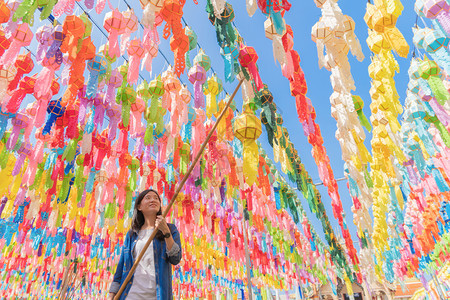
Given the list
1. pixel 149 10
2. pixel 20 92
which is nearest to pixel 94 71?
pixel 20 92

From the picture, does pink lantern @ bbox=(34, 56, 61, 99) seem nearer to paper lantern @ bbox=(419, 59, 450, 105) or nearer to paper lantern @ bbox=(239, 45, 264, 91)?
paper lantern @ bbox=(239, 45, 264, 91)

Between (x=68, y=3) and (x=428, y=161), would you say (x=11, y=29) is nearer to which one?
(x=68, y=3)

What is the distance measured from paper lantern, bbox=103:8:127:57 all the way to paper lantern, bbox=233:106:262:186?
1471 mm

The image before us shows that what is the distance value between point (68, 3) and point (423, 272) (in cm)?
1610

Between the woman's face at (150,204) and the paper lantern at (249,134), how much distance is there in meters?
1.60

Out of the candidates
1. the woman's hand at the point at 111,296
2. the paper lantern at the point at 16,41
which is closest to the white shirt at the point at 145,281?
the woman's hand at the point at 111,296

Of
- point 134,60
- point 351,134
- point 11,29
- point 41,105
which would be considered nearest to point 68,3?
point 11,29

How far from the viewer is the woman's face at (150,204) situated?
1697 millimetres

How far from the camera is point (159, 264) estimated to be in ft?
4.65

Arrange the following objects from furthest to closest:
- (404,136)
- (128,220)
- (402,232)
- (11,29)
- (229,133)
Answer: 1. (402,232)
2. (128,220)
3. (404,136)
4. (229,133)
5. (11,29)

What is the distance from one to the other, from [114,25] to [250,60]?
1359mm

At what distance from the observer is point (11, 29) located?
2453 mm

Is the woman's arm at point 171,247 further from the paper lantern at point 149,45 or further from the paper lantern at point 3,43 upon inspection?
the paper lantern at point 3,43

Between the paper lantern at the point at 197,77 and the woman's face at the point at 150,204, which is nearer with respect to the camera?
the woman's face at the point at 150,204
